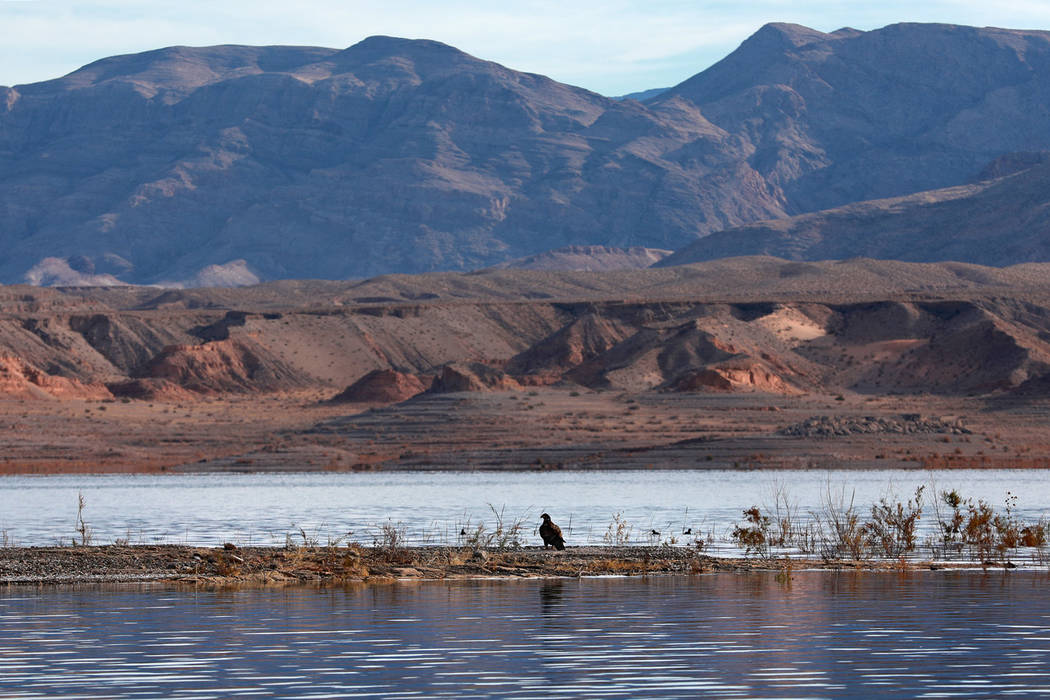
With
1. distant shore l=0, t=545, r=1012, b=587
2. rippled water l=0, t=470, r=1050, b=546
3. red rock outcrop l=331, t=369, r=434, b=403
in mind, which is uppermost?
red rock outcrop l=331, t=369, r=434, b=403

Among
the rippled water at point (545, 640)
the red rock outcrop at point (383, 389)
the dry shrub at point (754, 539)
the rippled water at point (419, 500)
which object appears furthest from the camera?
the red rock outcrop at point (383, 389)

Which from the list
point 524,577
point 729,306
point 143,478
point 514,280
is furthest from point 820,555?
point 514,280

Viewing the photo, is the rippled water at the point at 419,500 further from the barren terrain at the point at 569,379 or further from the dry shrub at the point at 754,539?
the barren terrain at the point at 569,379

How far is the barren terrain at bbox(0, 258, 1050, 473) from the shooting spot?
2835 inches

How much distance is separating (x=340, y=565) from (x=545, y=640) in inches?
344

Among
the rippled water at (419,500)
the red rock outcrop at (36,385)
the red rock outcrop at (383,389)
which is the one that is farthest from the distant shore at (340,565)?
the red rock outcrop at (36,385)

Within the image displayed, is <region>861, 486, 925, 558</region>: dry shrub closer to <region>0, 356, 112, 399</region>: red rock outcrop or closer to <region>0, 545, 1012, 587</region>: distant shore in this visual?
<region>0, 545, 1012, 587</region>: distant shore

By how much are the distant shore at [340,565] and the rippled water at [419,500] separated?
401 centimetres

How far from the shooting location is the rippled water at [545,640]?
51.0ft

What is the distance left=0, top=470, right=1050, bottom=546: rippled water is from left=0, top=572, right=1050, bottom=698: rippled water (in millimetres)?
8625

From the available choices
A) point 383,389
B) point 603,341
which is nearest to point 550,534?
point 383,389

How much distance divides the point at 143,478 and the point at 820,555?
130 ft

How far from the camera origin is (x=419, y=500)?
163 feet

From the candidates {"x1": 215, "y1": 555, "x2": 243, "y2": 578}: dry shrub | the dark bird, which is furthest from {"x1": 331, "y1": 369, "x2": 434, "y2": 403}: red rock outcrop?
{"x1": 215, "y1": 555, "x2": 243, "y2": 578}: dry shrub
